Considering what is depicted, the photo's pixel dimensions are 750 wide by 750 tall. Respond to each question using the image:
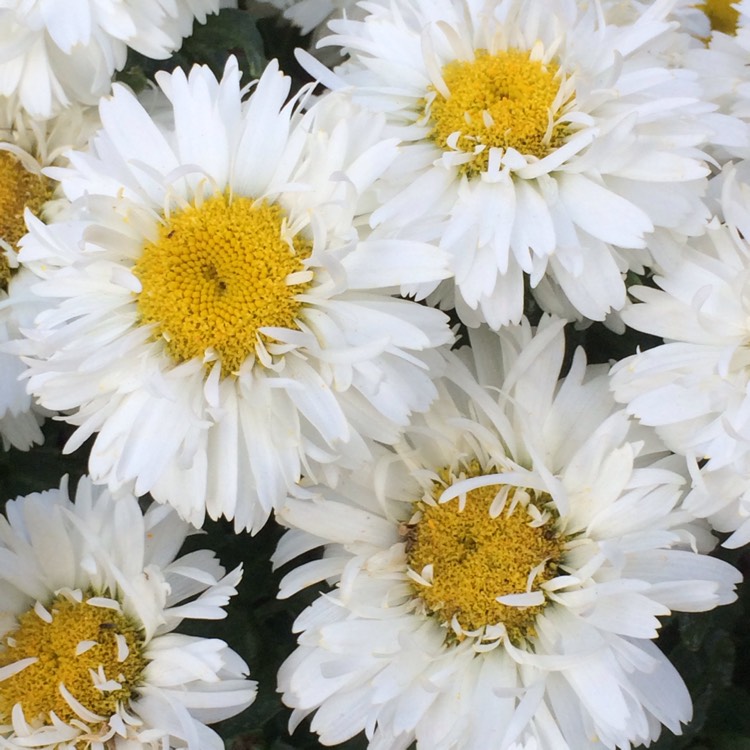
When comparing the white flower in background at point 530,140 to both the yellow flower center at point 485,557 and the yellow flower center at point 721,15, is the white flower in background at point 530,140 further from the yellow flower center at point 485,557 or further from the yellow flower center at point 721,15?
the yellow flower center at point 721,15

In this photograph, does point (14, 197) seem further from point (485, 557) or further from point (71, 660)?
point (485, 557)

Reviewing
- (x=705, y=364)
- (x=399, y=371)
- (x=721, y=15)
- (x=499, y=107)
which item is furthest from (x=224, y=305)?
(x=721, y=15)

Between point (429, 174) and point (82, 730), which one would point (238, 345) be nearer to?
point (429, 174)

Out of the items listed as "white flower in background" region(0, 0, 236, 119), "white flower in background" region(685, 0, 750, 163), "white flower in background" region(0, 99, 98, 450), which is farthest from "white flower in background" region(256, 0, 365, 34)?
"white flower in background" region(685, 0, 750, 163)

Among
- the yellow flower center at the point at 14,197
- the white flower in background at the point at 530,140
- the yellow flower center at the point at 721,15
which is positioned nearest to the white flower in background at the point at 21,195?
the yellow flower center at the point at 14,197

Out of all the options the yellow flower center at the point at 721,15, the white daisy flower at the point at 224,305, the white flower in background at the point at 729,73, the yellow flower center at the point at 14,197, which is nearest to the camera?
the white daisy flower at the point at 224,305

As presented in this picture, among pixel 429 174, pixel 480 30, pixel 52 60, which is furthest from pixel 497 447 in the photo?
pixel 52 60
